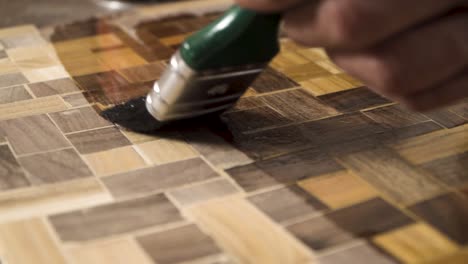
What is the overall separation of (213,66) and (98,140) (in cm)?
17

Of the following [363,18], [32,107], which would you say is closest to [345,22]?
[363,18]

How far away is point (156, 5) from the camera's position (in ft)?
4.44

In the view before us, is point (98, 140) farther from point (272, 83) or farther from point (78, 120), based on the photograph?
point (272, 83)

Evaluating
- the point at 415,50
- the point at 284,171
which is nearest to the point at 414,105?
the point at 415,50

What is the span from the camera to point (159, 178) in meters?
0.78

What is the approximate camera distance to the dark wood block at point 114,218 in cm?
68

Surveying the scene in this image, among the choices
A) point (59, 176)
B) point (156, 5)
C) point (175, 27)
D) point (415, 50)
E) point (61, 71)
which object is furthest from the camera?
point (156, 5)

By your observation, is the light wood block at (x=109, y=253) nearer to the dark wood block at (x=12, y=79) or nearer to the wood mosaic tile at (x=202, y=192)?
the wood mosaic tile at (x=202, y=192)

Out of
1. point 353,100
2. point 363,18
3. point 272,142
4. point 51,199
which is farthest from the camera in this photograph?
point 353,100

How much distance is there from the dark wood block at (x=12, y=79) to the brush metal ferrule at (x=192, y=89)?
241 millimetres

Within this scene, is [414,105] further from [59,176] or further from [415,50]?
[59,176]

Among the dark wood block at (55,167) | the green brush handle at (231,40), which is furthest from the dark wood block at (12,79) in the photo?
the green brush handle at (231,40)

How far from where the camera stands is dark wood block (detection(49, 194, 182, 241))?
0.68 metres

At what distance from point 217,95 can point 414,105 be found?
25cm
